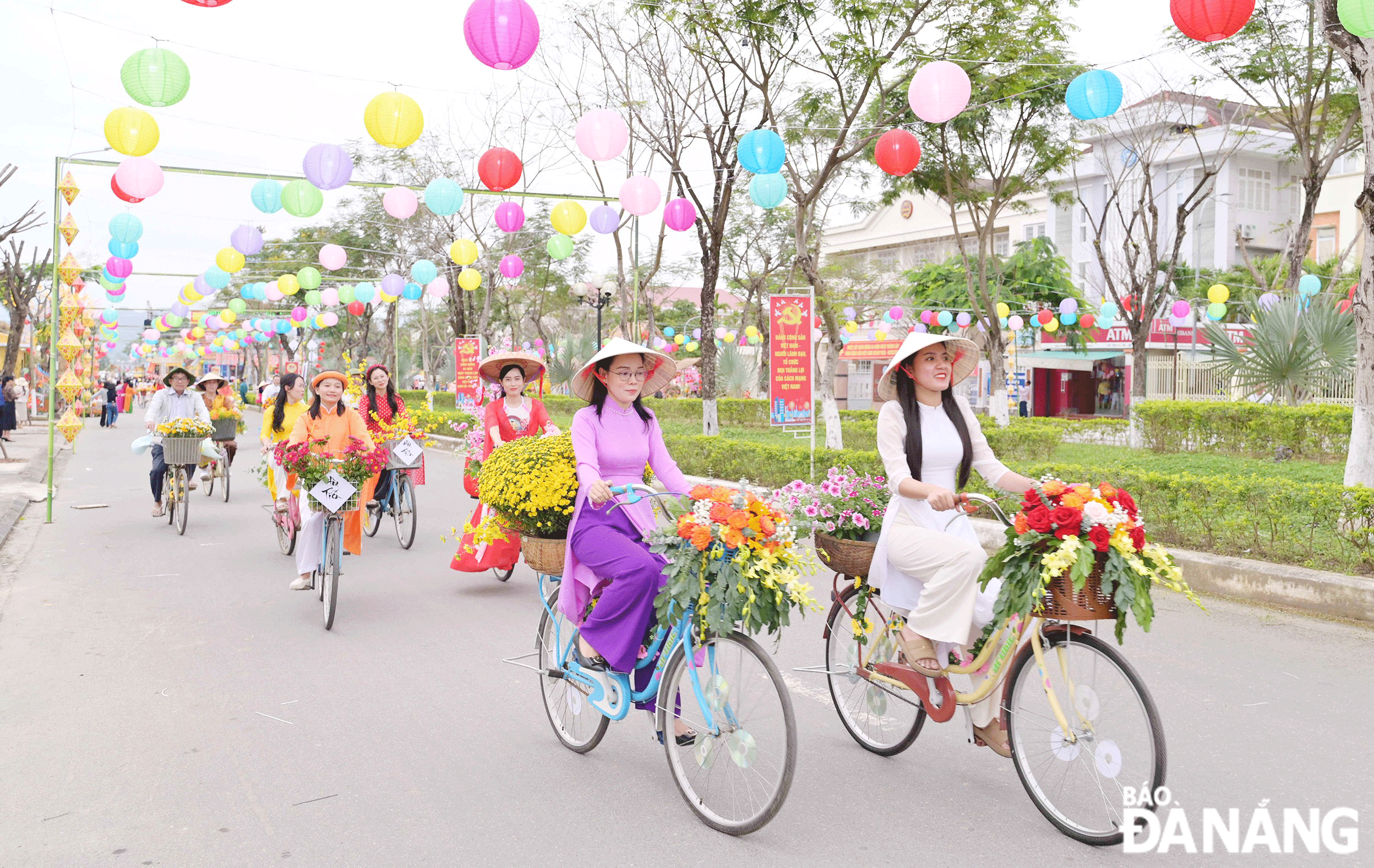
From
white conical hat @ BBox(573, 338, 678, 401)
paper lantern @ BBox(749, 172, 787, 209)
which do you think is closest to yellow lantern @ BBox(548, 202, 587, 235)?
paper lantern @ BBox(749, 172, 787, 209)

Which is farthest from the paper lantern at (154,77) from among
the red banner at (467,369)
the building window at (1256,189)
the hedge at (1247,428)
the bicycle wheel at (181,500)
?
the building window at (1256,189)

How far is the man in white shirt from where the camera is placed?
10539mm

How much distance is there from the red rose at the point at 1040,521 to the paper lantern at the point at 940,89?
6.70 meters

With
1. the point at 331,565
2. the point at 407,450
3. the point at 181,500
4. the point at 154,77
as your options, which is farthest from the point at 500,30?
the point at 181,500

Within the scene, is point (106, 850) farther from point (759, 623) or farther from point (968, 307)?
point (968, 307)

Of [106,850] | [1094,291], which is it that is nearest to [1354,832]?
[106,850]

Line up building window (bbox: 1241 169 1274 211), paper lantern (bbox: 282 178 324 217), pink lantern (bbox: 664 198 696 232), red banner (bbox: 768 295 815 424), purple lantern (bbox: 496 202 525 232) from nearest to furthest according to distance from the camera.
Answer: paper lantern (bbox: 282 178 324 217), red banner (bbox: 768 295 815 424), pink lantern (bbox: 664 198 696 232), purple lantern (bbox: 496 202 525 232), building window (bbox: 1241 169 1274 211)

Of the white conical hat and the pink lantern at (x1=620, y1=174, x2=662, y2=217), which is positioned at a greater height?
the pink lantern at (x1=620, y1=174, x2=662, y2=217)

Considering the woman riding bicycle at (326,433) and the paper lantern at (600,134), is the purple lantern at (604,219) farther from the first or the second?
the woman riding bicycle at (326,433)

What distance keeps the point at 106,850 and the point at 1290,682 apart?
5283 mm

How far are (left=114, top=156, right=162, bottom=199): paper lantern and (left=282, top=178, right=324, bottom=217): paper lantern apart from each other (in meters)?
1.36

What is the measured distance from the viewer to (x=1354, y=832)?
3.46 metres

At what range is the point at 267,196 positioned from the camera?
13000 millimetres

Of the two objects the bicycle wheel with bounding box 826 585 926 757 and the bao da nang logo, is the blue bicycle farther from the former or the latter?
Answer: the bao da nang logo
